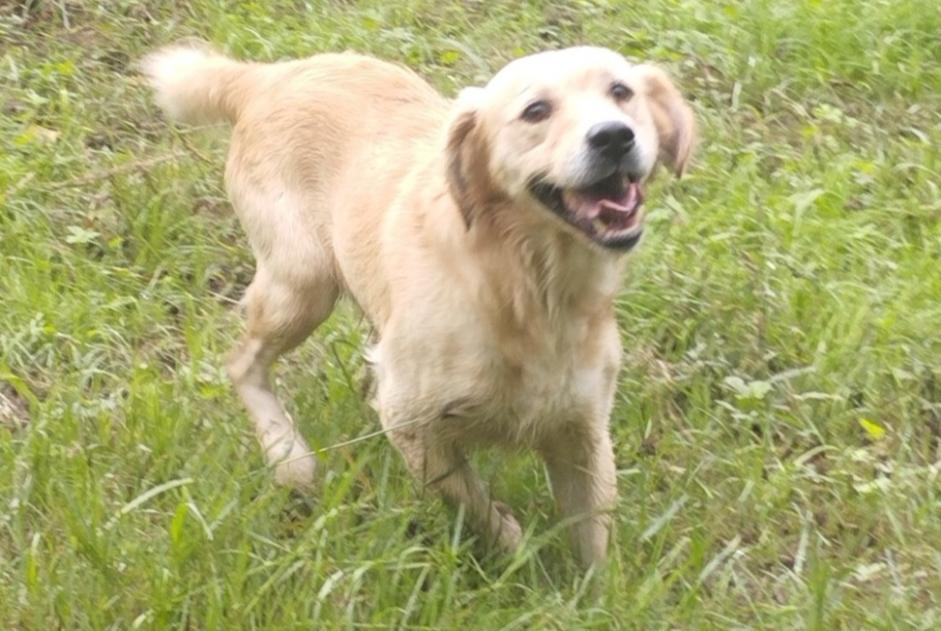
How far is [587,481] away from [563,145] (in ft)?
3.06

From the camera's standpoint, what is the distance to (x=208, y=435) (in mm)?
4387

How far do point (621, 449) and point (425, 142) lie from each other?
1.02 metres

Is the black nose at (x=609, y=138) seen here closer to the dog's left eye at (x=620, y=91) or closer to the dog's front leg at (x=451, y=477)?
the dog's left eye at (x=620, y=91)

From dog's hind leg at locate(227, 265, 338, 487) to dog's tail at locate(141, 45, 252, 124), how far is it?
607 millimetres

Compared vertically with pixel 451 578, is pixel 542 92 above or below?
above

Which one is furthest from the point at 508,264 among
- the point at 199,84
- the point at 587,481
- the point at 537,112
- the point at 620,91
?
the point at 199,84

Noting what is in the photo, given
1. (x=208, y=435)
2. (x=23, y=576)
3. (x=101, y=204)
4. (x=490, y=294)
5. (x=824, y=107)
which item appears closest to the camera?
(x=23, y=576)

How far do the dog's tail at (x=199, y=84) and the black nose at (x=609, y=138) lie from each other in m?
1.78

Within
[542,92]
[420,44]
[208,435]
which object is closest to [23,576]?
[208,435]

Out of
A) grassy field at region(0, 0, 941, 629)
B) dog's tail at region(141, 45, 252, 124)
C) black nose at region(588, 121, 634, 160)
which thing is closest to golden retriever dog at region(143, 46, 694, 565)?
black nose at region(588, 121, 634, 160)

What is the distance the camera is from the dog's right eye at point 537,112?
12.4 ft

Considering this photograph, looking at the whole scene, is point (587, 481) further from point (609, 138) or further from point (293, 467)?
point (609, 138)

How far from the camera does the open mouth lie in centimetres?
369

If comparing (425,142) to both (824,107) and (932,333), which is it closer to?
(932,333)
